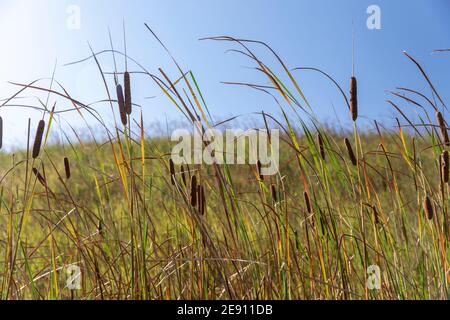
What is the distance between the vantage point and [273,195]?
5.81ft

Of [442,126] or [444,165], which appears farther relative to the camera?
[442,126]

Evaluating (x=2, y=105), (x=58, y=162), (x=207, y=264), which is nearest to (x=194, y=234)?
(x=207, y=264)

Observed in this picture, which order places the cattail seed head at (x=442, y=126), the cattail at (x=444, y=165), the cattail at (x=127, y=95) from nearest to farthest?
1. the cattail at (x=127, y=95)
2. the cattail at (x=444, y=165)
3. the cattail seed head at (x=442, y=126)

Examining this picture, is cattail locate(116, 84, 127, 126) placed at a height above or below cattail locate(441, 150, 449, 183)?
above

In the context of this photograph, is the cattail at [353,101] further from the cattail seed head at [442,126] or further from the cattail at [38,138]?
the cattail at [38,138]

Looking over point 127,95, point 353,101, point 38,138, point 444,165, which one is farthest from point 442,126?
point 38,138

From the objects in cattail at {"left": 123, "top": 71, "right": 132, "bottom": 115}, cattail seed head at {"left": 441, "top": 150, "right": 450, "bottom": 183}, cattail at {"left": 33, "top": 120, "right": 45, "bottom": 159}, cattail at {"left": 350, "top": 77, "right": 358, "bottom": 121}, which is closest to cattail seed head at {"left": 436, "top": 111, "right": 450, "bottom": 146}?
cattail seed head at {"left": 441, "top": 150, "right": 450, "bottom": 183}

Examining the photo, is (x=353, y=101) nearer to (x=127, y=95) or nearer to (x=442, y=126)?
(x=442, y=126)

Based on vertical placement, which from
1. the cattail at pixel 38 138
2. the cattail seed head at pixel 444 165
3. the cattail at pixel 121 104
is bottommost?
the cattail seed head at pixel 444 165

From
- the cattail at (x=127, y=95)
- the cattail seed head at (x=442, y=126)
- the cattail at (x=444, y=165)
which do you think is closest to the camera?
the cattail at (x=127, y=95)

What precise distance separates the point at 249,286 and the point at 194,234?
227 mm

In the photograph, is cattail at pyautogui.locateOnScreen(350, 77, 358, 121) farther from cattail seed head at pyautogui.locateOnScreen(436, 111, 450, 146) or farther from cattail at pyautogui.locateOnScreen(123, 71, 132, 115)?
cattail at pyautogui.locateOnScreen(123, 71, 132, 115)

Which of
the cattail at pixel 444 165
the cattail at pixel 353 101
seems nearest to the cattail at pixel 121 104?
the cattail at pixel 353 101
